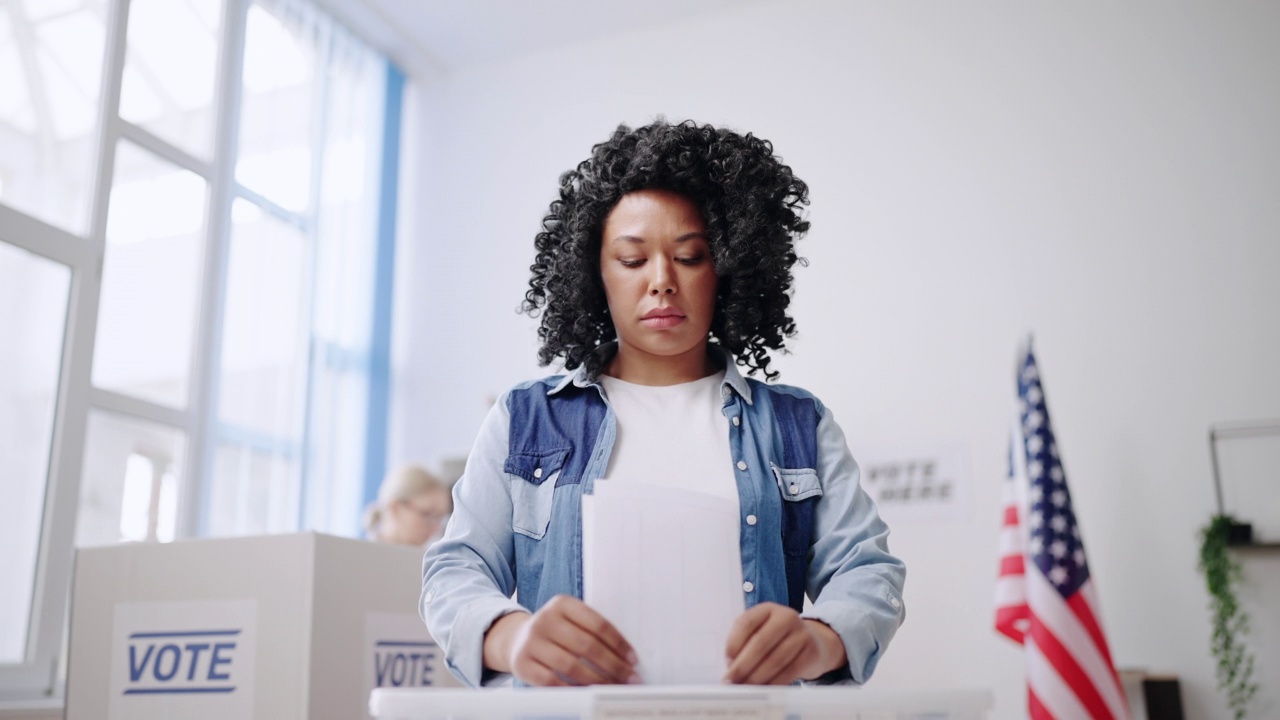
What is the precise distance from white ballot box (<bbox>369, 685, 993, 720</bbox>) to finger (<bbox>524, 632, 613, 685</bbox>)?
5cm

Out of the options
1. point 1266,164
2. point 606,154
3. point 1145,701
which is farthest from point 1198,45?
point 606,154

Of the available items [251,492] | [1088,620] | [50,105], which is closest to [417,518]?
[251,492]

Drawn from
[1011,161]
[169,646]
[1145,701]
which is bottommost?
[1145,701]

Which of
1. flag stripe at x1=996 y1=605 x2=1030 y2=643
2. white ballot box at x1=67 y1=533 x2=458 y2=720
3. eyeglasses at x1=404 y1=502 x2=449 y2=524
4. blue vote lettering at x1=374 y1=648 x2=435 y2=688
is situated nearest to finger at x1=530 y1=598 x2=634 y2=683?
white ballot box at x1=67 y1=533 x2=458 y2=720

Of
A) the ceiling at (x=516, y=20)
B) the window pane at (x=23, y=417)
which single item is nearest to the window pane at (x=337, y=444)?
the window pane at (x=23, y=417)

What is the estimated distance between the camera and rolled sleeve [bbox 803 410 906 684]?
2.90 ft

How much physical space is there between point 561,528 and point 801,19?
338 centimetres

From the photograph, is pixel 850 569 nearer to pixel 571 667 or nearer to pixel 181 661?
pixel 571 667

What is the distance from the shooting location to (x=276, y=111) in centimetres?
378

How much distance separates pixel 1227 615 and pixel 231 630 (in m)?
2.61

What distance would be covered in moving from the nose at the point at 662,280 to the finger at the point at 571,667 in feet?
1.32

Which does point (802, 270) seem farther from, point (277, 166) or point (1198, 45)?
point (277, 166)

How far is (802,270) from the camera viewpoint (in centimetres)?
A: 377

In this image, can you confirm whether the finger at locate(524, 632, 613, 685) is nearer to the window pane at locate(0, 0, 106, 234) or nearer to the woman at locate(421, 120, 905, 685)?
the woman at locate(421, 120, 905, 685)
